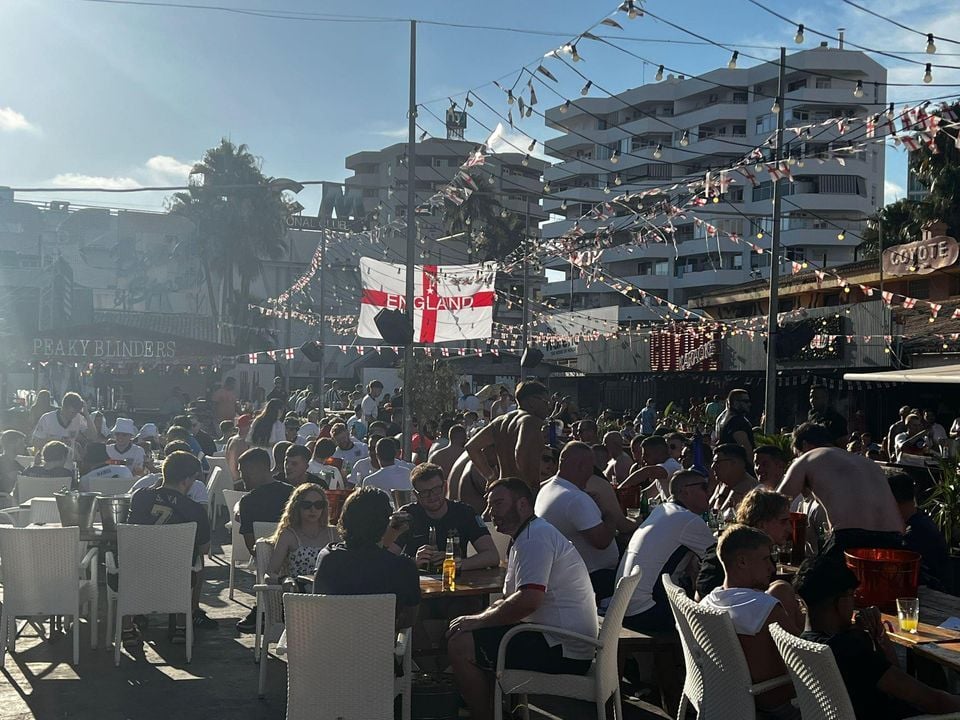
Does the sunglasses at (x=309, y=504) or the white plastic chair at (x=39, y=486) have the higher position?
the sunglasses at (x=309, y=504)

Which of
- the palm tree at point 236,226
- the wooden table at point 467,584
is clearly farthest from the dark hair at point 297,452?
the palm tree at point 236,226

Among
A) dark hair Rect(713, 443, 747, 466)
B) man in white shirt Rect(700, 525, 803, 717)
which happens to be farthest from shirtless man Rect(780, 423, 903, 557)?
man in white shirt Rect(700, 525, 803, 717)

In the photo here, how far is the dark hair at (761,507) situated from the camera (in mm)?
5207

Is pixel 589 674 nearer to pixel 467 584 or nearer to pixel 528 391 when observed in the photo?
pixel 467 584

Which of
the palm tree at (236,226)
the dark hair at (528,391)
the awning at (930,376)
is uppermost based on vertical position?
the palm tree at (236,226)

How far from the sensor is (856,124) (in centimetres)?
1076

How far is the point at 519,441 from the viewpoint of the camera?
786cm

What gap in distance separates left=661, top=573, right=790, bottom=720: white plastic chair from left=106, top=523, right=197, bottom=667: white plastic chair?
384 centimetres

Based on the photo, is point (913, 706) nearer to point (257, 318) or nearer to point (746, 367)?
point (746, 367)

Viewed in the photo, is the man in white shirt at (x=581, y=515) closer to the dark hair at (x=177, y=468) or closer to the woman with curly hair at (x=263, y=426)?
the dark hair at (x=177, y=468)

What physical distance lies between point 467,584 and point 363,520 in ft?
4.15

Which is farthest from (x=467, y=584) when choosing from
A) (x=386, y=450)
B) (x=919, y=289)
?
(x=919, y=289)

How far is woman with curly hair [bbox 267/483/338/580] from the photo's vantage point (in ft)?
21.3

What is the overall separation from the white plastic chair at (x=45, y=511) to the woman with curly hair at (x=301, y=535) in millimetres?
2969
